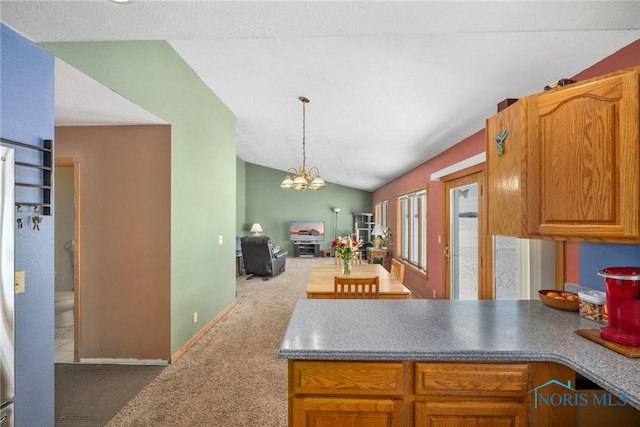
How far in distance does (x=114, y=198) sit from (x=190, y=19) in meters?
2.23

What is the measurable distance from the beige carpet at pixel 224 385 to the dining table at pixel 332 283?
75 centimetres

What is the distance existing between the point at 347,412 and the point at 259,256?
5917 millimetres

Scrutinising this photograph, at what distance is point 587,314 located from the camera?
1676 mm

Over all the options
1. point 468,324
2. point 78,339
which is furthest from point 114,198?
point 468,324

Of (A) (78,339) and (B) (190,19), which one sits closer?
(B) (190,19)

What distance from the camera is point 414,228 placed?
6.41 metres

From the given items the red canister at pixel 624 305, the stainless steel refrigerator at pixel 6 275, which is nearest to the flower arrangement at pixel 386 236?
the red canister at pixel 624 305

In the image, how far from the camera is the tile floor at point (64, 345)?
301 cm

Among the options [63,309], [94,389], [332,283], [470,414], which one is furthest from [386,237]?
[470,414]

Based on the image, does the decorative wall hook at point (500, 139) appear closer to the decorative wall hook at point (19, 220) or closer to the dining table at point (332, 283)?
the dining table at point (332, 283)

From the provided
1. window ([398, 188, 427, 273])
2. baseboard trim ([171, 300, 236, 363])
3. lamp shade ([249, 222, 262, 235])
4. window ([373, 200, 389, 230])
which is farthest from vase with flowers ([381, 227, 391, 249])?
baseboard trim ([171, 300, 236, 363])

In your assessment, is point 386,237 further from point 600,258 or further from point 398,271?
point 600,258

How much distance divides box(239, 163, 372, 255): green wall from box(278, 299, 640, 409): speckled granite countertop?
9329 millimetres

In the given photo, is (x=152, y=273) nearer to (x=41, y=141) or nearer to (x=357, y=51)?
(x=41, y=141)
